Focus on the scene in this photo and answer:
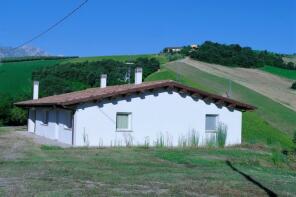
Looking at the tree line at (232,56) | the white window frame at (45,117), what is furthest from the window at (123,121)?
the tree line at (232,56)

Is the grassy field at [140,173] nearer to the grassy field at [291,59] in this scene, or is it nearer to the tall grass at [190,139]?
the tall grass at [190,139]

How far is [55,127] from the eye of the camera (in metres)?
34.8

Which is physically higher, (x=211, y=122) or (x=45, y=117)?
(x=45, y=117)

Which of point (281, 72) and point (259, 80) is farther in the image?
point (281, 72)

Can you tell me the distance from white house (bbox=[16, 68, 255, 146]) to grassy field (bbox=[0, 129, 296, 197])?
3.34m

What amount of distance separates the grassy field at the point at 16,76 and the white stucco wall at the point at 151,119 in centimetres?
3475

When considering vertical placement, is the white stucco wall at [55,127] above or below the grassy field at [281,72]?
below

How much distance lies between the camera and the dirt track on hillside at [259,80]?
59894 mm

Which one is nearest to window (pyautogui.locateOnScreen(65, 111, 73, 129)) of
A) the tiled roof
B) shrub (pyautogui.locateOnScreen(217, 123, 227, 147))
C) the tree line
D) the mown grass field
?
the tiled roof

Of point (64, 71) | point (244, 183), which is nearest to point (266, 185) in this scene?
point (244, 183)

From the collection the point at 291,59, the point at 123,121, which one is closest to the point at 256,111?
the point at 123,121

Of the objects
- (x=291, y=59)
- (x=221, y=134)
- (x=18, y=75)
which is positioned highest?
(x=291, y=59)

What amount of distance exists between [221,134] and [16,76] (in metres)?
45.1

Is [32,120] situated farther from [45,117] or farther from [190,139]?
[190,139]
